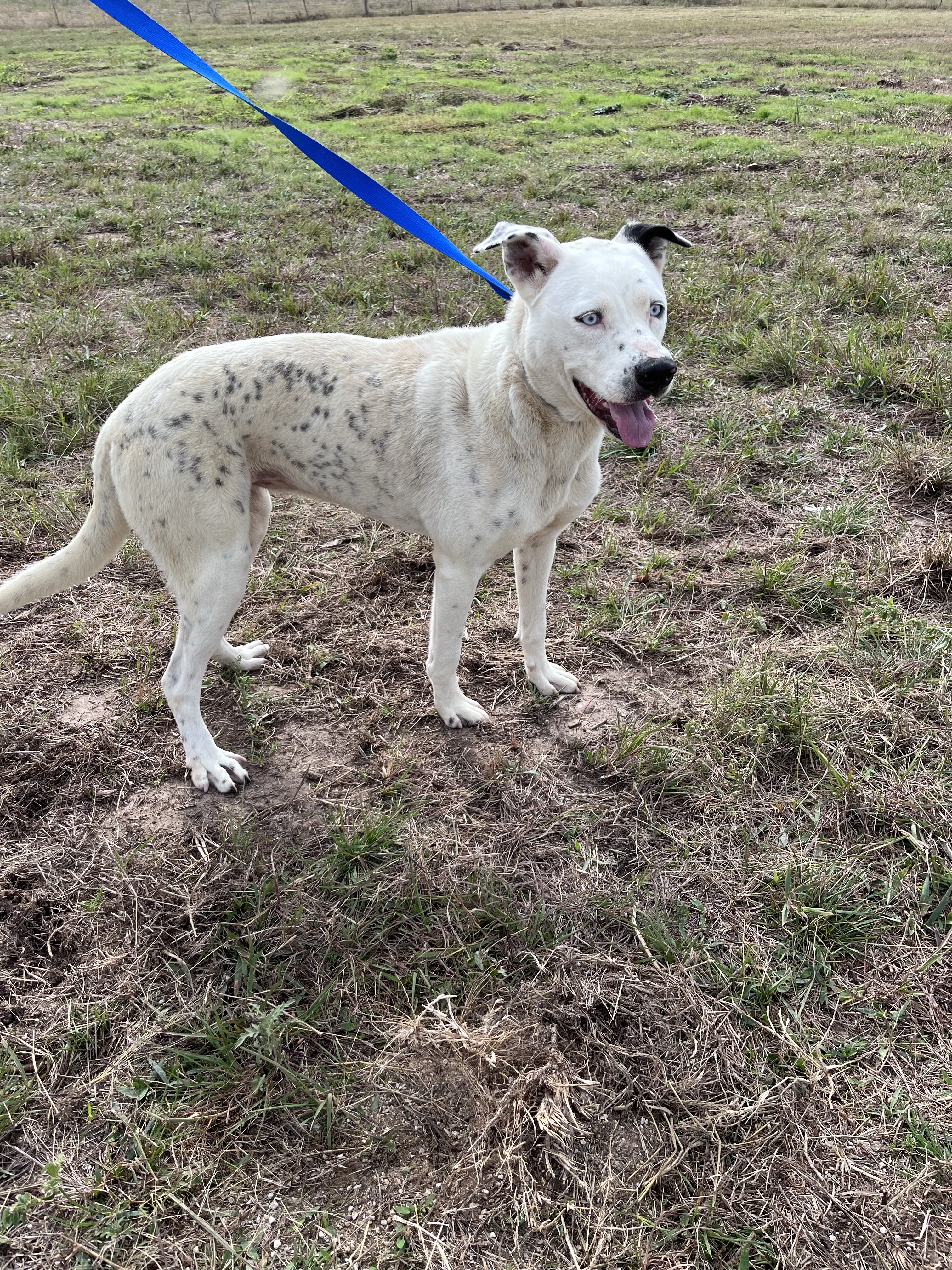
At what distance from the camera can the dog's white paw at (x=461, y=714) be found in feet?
10.3

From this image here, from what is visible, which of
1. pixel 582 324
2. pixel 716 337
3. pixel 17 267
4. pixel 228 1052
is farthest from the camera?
pixel 17 267

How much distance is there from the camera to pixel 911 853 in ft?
8.43

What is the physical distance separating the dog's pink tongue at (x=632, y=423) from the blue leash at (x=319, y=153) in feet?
2.96

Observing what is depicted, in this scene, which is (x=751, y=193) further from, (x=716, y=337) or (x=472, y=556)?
(x=472, y=556)

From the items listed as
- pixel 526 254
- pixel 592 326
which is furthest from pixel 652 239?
pixel 592 326

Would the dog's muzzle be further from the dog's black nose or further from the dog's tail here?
the dog's tail

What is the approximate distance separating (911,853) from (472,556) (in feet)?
5.82

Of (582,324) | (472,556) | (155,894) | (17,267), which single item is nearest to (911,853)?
(472,556)

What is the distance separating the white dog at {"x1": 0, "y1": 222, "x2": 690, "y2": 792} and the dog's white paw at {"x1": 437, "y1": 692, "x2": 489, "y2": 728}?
0.24m

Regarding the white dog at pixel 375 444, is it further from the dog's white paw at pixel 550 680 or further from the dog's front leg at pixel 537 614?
the dog's white paw at pixel 550 680

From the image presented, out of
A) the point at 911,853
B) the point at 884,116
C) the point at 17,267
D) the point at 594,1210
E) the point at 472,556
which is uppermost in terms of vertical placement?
the point at 884,116

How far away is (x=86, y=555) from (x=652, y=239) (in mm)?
2372

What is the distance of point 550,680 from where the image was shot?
329 centimetres

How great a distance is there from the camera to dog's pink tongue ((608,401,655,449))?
7.94ft
